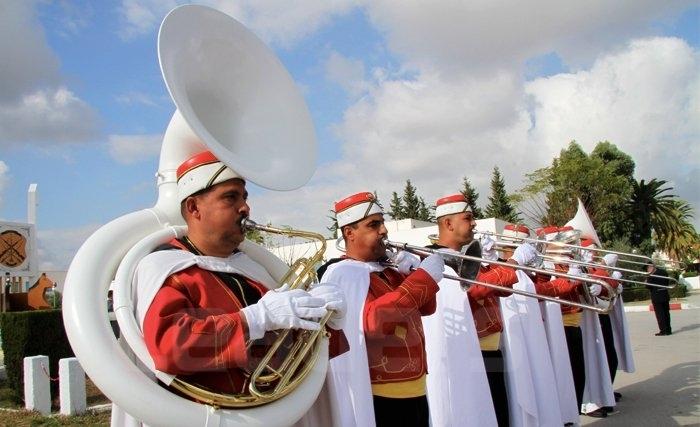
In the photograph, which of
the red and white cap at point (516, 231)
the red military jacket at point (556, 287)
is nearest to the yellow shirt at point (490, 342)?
the red military jacket at point (556, 287)

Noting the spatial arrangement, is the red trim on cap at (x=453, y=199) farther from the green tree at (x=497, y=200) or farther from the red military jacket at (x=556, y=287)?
the green tree at (x=497, y=200)

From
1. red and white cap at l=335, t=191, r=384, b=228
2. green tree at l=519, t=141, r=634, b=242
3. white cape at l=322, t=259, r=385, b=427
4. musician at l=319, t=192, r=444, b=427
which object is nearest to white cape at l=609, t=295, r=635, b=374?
musician at l=319, t=192, r=444, b=427

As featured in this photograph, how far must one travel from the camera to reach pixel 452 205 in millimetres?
4898

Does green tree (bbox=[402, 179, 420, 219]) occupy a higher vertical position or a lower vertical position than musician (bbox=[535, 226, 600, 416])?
higher

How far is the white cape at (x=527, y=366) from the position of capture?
5035 mm

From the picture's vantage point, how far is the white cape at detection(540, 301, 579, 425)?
5.92m

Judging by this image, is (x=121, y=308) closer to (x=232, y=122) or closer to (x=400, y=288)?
(x=232, y=122)

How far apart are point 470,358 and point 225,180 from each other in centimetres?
273

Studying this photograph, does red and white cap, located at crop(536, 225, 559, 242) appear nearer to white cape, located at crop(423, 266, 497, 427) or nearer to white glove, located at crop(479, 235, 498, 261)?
white glove, located at crop(479, 235, 498, 261)

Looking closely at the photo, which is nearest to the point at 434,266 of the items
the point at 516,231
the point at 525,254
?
the point at 525,254

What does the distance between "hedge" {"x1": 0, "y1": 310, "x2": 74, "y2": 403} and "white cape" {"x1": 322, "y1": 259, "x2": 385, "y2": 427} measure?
267 inches

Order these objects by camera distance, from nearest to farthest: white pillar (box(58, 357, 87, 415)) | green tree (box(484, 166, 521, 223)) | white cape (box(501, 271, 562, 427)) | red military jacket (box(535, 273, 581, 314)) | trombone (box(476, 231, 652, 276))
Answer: white cape (box(501, 271, 562, 427)), trombone (box(476, 231, 652, 276)), red military jacket (box(535, 273, 581, 314)), white pillar (box(58, 357, 87, 415)), green tree (box(484, 166, 521, 223))

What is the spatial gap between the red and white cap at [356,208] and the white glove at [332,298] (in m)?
1.28

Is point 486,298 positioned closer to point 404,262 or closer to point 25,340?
point 404,262
